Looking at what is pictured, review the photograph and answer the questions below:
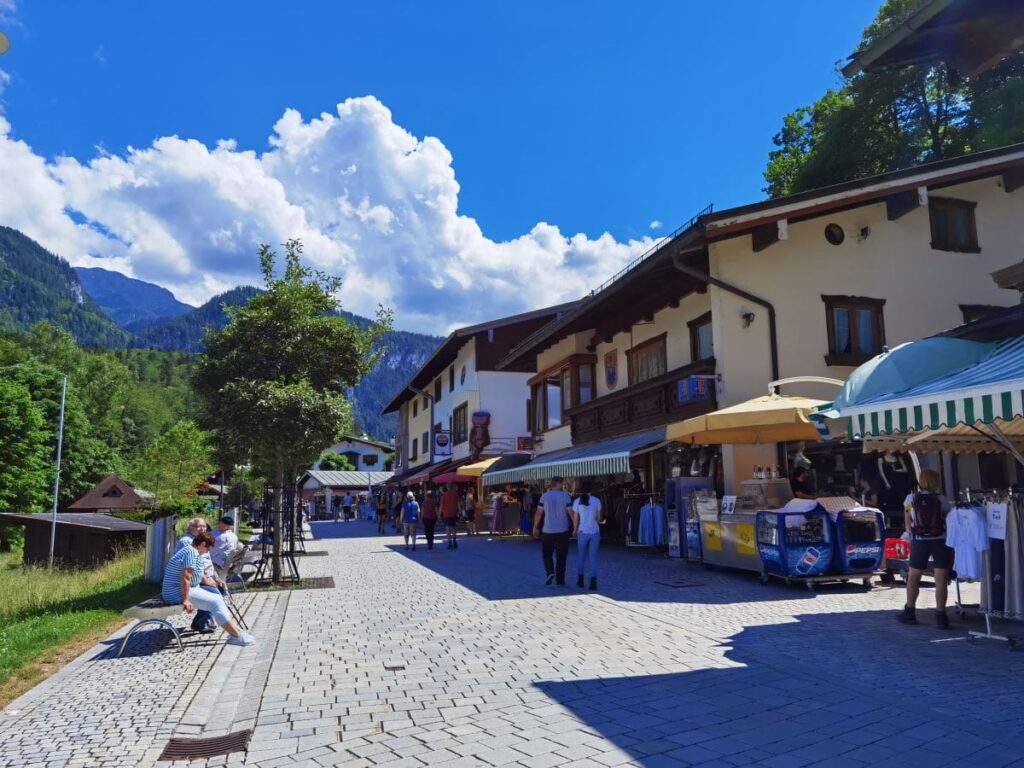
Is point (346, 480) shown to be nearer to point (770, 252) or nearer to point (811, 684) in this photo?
point (770, 252)

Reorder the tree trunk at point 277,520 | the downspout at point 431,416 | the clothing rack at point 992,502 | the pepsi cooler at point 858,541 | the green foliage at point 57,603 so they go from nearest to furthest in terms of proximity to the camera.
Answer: the clothing rack at point 992,502
the green foliage at point 57,603
the pepsi cooler at point 858,541
the tree trunk at point 277,520
the downspout at point 431,416

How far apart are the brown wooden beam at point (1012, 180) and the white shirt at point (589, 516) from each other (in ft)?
42.6

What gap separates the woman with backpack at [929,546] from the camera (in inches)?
307

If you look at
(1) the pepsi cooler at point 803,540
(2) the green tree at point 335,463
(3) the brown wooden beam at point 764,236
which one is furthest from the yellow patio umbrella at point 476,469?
(2) the green tree at point 335,463

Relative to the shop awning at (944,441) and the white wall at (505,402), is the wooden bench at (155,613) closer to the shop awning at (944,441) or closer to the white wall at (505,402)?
the shop awning at (944,441)

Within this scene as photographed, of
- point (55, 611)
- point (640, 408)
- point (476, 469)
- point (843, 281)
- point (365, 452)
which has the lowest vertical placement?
point (55, 611)

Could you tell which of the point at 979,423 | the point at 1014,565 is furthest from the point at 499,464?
the point at 1014,565

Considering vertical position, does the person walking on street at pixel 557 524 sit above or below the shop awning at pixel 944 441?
below

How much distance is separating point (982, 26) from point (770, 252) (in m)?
11.2

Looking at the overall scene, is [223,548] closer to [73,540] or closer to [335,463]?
[73,540]

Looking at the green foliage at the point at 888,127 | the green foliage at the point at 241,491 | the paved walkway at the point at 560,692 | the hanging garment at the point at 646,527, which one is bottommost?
the paved walkway at the point at 560,692

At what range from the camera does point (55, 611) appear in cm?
1182

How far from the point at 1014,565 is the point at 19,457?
112 feet

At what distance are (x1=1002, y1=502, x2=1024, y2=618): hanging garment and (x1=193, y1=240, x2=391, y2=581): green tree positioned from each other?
965cm
